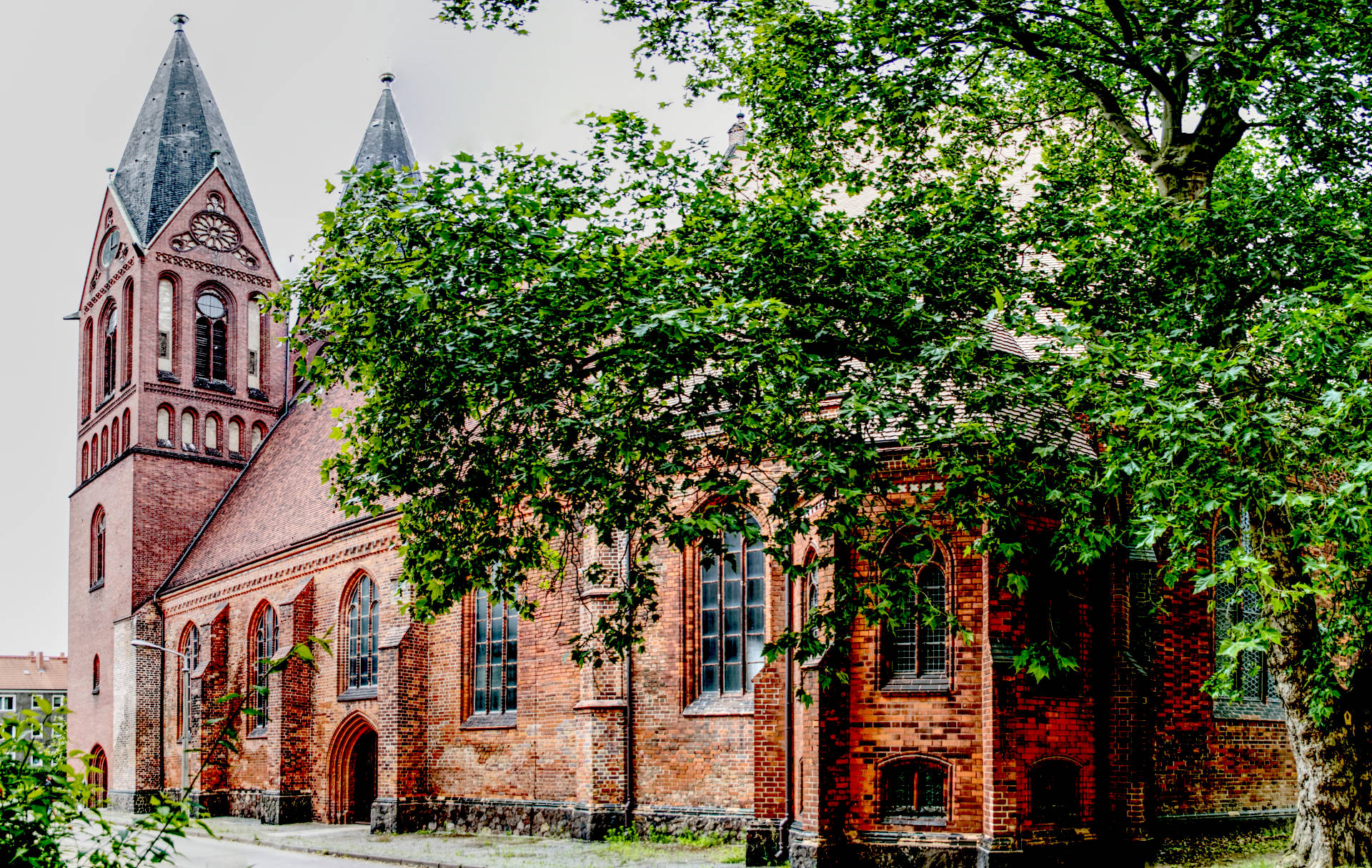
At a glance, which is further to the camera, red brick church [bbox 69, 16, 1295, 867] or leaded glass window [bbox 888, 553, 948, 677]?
leaded glass window [bbox 888, 553, 948, 677]

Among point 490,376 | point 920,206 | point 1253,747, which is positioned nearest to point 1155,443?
point 920,206

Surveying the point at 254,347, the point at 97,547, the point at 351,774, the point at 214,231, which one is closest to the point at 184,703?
the point at 351,774

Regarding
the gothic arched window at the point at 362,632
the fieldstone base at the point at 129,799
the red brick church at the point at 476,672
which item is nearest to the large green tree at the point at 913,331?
the red brick church at the point at 476,672

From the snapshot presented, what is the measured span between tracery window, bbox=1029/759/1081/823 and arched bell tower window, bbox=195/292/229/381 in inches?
1245

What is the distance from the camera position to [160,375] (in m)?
38.7

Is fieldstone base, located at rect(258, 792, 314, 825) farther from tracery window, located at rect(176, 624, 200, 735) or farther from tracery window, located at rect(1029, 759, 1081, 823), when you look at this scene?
tracery window, located at rect(1029, 759, 1081, 823)

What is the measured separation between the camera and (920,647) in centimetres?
1617

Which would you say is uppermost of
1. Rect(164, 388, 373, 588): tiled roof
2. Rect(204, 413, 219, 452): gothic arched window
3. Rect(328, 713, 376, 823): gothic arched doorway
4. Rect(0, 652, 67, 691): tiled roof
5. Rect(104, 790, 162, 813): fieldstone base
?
Rect(204, 413, 219, 452): gothic arched window

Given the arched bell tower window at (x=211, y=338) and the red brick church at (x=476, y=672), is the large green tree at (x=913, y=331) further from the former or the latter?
the arched bell tower window at (x=211, y=338)

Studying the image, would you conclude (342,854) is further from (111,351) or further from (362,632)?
(111,351)

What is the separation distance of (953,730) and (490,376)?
25.3 ft

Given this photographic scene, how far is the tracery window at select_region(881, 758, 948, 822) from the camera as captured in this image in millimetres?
15477

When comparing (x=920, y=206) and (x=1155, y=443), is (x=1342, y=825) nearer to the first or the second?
(x=1155, y=443)

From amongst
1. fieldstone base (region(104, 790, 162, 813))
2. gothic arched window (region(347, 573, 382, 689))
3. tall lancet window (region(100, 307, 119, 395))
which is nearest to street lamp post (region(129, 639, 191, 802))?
fieldstone base (region(104, 790, 162, 813))
